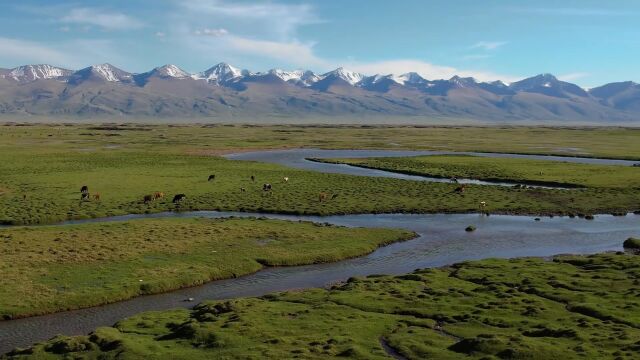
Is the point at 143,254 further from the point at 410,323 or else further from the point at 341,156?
the point at 341,156

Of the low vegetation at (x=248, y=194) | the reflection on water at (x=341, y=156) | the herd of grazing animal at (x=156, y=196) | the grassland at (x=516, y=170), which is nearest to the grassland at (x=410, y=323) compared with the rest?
the low vegetation at (x=248, y=194)

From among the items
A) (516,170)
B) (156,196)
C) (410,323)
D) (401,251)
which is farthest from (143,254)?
(516,170)

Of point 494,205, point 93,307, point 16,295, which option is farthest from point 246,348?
point 494,205

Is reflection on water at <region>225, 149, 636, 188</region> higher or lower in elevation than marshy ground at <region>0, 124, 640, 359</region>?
higher

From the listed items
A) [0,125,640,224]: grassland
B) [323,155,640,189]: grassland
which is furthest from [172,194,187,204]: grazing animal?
[323,155,640,189]: grassland

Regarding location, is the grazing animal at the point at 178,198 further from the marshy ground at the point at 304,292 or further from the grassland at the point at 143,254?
the grassland at the point at 143,254

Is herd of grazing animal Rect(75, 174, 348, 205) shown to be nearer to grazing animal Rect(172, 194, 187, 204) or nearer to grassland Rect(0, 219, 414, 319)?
grazing animal Rect(172, 194, 187, 204)

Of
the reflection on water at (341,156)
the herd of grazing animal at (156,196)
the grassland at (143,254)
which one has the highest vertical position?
the reflection on water at (341,156)
